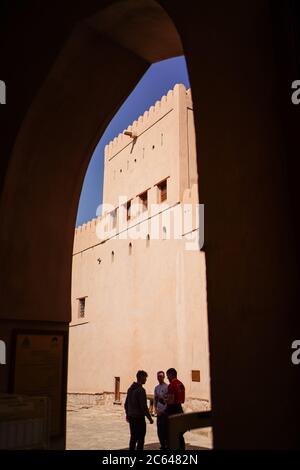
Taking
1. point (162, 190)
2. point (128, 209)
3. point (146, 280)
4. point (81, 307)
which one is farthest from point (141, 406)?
point (81, 307)

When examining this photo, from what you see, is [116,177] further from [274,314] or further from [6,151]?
[274,314]

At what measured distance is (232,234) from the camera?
63.4 inches

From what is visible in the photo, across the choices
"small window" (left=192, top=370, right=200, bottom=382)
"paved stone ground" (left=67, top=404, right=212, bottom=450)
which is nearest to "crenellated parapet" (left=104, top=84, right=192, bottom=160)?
"small window" (left=192, top=370, right=200, bottom=382)

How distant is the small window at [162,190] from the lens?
635 inches

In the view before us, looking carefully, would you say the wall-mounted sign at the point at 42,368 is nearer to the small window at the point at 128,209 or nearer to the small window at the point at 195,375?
the small window at the point at 195,375

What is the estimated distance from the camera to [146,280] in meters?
15.6

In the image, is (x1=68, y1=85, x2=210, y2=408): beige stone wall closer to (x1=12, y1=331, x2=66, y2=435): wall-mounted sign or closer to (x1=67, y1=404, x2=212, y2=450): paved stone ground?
(x1=67, y1=404, x2=212, y2=450): paved stone ground

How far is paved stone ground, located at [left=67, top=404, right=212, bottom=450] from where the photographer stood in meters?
9.02

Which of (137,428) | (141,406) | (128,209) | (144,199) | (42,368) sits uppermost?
(144,199)

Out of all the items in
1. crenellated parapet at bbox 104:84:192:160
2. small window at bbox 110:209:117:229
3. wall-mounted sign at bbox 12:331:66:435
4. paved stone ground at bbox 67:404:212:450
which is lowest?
paved stone ground at bbox 67:404:212:450

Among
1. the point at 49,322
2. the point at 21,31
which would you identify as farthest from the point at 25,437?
the point at 21,31

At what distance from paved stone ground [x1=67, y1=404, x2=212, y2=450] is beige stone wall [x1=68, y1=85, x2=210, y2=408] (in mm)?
1081

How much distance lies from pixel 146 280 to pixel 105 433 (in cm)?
611

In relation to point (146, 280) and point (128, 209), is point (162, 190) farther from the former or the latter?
point (146, 280)
